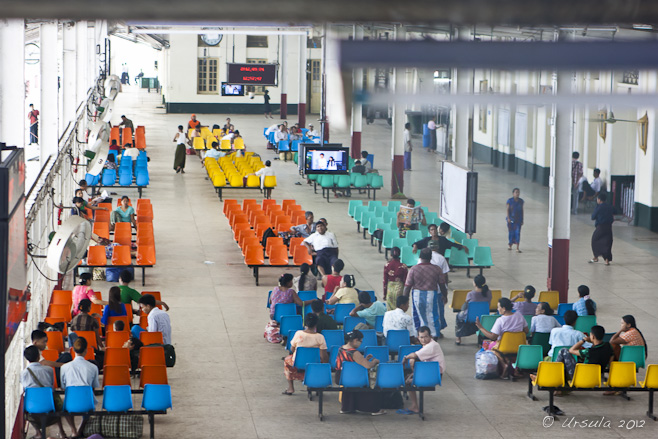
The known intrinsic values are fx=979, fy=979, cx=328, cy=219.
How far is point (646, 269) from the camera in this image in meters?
19.7

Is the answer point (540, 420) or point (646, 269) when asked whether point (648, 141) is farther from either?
point (540, 420)

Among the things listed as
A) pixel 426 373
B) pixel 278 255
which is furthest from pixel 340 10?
pixel 278 255

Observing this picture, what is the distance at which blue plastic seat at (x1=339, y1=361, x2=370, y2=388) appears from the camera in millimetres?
10973

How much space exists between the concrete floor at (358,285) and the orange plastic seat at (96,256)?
54cm

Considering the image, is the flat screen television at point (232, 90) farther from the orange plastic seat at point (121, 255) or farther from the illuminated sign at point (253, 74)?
the orange plastic seat at point (121, 255)

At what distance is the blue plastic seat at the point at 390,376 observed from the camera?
1102cm

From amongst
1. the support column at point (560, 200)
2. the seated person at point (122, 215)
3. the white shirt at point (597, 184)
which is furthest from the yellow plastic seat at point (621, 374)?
the white shirt at point (597, 184)

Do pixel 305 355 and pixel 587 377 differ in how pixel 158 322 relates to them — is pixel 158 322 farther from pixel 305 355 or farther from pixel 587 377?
pixel 587 377

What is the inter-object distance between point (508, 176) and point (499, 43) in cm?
3244

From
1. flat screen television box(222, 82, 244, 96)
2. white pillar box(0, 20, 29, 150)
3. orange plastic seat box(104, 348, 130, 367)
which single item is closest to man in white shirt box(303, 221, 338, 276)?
orange plastic seat box(104, 348, 130, 367)

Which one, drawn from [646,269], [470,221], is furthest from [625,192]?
[470,221]

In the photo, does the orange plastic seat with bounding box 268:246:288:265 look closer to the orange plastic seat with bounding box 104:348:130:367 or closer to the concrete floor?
the concrete floor

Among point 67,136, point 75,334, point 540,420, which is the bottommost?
point 540,420

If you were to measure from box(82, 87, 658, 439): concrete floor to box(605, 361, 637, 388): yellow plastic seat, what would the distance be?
352mm
